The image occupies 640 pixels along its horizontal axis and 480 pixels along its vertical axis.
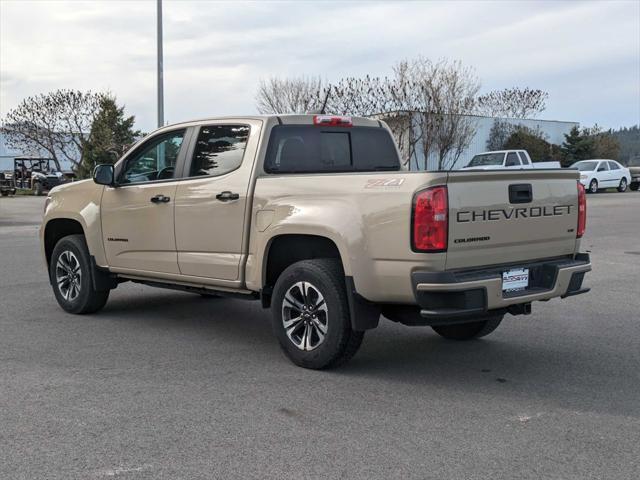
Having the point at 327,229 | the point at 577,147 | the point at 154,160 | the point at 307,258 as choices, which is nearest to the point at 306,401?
the point at 327,229

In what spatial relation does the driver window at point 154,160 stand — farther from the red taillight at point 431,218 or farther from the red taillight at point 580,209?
the red taillight at point 580,209

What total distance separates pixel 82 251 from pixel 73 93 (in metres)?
51.4

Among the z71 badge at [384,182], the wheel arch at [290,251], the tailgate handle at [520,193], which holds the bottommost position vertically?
the wheel arch at [290,251]

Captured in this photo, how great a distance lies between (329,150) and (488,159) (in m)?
26.4

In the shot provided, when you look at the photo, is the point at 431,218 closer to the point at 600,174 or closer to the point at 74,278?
the point at 74,278

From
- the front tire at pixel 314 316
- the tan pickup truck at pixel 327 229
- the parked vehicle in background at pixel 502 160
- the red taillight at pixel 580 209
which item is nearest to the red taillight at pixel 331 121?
the tan pickup truck at pixel 327 229

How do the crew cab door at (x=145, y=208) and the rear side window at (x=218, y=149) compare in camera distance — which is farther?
the crew cab door at (x=145, y=208)

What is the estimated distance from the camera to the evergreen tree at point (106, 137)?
49281 millimetres

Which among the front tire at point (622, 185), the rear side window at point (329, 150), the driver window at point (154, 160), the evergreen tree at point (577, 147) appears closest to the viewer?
the rear side window at point (329, 150)

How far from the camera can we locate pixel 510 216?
17.0ft

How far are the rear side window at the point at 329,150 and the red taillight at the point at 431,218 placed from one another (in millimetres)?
1666

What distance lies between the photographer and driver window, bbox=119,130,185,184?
6.82 meters

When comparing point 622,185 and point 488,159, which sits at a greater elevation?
point 488,159

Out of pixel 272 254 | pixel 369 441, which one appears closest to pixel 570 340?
pixel 272 254
